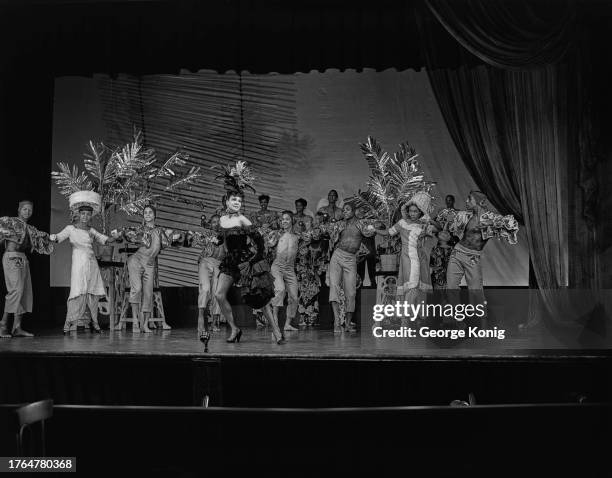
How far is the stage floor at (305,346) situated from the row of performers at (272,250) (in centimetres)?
38

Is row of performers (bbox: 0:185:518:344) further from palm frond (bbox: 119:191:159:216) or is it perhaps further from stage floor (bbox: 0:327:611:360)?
stage floor (bbox: 0:327:611:360)

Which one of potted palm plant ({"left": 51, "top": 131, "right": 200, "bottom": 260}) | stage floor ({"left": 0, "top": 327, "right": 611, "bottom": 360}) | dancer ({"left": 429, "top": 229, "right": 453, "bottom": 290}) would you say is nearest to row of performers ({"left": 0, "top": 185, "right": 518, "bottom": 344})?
potted palm plant ({"left": 51, "top": 131, "right": 200, "bottom": 260})

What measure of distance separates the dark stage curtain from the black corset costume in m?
2.74

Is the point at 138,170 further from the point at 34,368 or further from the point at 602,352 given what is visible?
the point at 602,352

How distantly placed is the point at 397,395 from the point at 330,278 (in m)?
2.64

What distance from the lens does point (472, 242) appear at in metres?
9.18

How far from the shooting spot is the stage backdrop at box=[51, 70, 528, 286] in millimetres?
11969

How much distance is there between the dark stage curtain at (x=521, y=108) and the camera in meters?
8.66

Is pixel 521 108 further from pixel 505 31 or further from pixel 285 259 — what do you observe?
pixel 285 259

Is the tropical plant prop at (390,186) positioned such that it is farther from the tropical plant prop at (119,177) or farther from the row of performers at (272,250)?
the tropical plant prop at (119,177)

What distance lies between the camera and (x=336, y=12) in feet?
33.3

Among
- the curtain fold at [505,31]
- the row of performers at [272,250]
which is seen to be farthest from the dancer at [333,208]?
the curtain fold at [505,31]

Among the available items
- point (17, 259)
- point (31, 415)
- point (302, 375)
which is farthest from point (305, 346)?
point (31, 415)

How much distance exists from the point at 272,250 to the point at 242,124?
2737mm
